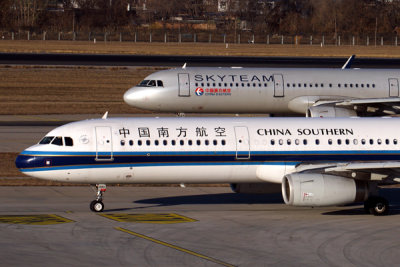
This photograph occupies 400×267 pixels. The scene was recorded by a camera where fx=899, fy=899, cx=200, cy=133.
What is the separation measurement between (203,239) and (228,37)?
422 ft

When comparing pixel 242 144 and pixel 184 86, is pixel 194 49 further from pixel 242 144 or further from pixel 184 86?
pixel 242 144

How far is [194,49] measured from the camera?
126m

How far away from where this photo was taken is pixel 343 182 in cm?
3019

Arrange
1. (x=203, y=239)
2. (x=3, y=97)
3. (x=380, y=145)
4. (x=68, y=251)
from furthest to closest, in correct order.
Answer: (x=3, y=97), (x=380, y=145), (x=203, y=239), (x=68, y=251)

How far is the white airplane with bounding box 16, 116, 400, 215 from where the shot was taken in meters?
30.4

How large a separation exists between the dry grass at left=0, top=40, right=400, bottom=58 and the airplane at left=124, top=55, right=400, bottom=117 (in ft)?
202

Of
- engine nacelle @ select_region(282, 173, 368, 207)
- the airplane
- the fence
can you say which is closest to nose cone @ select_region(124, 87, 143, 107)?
the airplane

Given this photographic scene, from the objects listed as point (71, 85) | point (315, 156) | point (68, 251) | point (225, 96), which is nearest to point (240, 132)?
point (315, 156)

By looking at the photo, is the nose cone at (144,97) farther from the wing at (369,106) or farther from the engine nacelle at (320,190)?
the engine nacelle at (320,190)

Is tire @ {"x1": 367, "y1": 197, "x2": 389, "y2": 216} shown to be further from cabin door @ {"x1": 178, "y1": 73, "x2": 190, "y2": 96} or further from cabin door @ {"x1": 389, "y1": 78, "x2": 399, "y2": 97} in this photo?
cabin door @ {"x1": 389, "y1": 78, "x2": 399, "y2": 97}

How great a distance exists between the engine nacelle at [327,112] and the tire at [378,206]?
17.1 m

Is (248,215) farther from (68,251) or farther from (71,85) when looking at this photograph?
(71,85)

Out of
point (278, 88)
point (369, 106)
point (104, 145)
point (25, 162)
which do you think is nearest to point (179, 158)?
point (104, 145)

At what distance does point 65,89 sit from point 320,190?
167 ft
